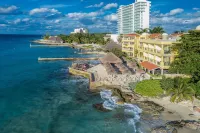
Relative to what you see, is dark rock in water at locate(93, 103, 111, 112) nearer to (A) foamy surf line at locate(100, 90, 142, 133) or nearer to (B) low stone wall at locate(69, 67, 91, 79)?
(A) foamy surf line at locate(100, 90, 142, 133)

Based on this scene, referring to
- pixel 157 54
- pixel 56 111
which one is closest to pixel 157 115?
pixel 56 111

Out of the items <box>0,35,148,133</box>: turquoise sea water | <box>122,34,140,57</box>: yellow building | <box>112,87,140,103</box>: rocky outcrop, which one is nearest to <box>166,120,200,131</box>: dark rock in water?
<box>0,35,148,133</box>: turquoise sea water

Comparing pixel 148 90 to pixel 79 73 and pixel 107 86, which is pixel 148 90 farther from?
pixel 79 73

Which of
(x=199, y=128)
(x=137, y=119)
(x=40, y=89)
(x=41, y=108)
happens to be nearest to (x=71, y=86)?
(x=40, y=89)

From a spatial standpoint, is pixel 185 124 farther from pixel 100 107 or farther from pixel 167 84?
pixel 100 107

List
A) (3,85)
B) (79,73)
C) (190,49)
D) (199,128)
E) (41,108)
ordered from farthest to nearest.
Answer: (79,73)
(3,85)
(190,49)
(41,108)
(199,128)

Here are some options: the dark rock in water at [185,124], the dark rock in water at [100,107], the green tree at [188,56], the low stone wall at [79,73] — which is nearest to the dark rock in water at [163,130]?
the dark rock in water at [185,124]

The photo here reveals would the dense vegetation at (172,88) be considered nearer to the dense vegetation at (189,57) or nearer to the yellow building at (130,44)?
the dense vegetation at (189,57)
